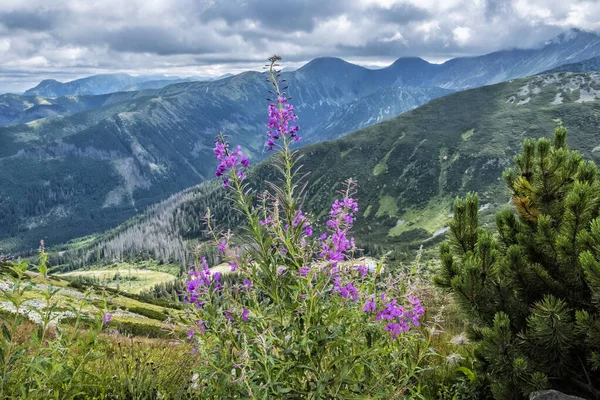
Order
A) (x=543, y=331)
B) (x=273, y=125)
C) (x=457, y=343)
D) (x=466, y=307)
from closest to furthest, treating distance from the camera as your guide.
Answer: (x=273, y=125) < (x=543, y=331) < (x=466, y=307) < (x=457, y=343)

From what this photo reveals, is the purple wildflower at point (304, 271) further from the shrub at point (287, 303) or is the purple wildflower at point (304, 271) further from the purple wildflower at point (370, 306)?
the purple wildflower at point (370, 306)

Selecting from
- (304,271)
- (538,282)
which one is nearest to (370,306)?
(304,271)

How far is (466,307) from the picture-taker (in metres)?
6.77

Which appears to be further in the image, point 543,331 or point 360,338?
point 543,331

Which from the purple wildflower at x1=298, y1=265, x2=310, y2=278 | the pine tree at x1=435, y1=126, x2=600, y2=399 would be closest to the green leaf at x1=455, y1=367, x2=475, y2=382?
the pine tree at x1=435, y1=126, x2=600, y2=399

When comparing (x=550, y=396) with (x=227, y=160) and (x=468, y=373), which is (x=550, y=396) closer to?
(x=468, y=373)

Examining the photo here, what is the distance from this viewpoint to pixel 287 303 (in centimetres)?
434

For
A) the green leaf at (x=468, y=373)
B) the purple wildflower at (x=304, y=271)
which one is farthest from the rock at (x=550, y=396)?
the purple wildflower at (x=304, y=271)

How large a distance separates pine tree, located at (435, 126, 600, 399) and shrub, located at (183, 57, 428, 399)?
78.5 inches

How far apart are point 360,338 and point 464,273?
8.63ft

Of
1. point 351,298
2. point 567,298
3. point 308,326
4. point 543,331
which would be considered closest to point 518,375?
point 543,331

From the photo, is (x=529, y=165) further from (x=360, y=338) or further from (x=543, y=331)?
(x=360, y=338)

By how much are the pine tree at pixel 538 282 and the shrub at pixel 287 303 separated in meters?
2.00

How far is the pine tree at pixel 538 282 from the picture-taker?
577 centimetres
